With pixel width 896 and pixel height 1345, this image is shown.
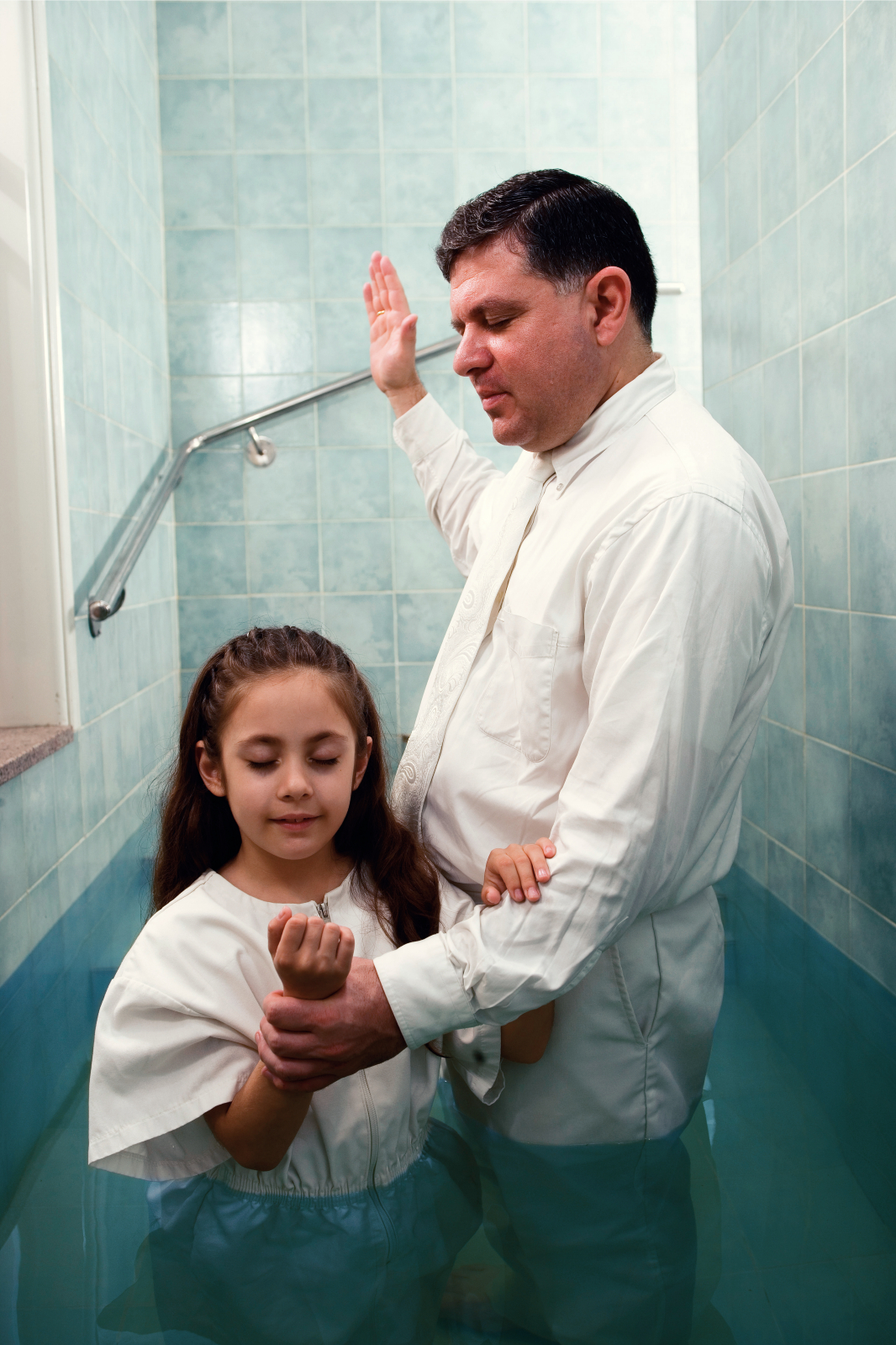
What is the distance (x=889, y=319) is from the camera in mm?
1840

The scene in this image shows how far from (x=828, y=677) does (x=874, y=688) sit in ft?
0.70

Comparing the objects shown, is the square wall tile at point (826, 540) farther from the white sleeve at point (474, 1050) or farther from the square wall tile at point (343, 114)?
the square wall tile at point (343, 114)

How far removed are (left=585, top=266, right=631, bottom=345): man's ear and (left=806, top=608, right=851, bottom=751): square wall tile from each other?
1050mm

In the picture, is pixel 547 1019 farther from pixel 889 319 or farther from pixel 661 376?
pixel 889 319

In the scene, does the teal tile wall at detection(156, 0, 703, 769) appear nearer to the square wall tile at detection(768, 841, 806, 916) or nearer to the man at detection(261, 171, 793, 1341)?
the square wall tile at detection(768, 841, 806, 916)

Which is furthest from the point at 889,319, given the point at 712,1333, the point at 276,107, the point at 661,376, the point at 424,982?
the point at 276,107

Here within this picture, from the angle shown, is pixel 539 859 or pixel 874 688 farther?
pixel 874 688

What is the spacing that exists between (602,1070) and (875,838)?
915 millimetres

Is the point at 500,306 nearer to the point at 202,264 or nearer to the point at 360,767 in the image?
the point at 360,767

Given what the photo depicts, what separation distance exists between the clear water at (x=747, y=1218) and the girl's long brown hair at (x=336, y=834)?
14.6 inches

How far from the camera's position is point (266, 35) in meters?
3.23

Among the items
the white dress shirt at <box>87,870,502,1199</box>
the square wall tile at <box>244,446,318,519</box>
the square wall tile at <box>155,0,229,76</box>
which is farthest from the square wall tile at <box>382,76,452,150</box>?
the white dress shirt at <box>87,870,502,1199</box>

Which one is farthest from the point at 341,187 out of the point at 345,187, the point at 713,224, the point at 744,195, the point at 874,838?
the point at 874,838

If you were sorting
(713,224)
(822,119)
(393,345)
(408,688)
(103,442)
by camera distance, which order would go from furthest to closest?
1. (408,688)
2. (713,224)
3. (103,442)
4. (822,119)
5. (393,345)
